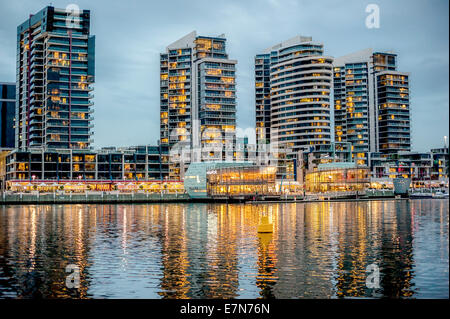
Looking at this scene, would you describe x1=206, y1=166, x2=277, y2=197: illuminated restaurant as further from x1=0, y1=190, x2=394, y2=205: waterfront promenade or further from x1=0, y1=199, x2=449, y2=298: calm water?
x1=0, y1=199, x2=449, y2=298: calm water

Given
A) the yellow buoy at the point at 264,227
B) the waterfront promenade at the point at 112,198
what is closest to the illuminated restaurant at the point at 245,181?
the waterfront promenade at the point at 112,198

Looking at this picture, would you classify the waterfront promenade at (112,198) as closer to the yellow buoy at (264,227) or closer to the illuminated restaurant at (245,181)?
the illuminated restaurant at (245,181)

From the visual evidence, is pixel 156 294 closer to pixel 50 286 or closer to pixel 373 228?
pixel 50 286

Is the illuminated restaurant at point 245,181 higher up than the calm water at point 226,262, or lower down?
higher up

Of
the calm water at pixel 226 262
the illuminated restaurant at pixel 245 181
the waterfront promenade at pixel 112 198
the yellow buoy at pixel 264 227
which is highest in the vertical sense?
the illuminated restaurant at pixel 245 181

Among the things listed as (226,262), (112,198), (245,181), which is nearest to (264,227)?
(226,262)

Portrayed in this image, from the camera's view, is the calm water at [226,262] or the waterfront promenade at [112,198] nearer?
the calm water at [226,262]

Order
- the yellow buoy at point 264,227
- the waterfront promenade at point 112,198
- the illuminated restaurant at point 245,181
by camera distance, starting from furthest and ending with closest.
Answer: the illuminated restaurant at point 245,181 < the waterfront promenade at point 112,198 < the yellow buoy at point 264,227

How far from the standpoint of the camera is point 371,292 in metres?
30.4

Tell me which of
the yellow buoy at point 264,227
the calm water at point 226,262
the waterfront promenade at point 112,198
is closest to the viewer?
the calm water at point 226,262

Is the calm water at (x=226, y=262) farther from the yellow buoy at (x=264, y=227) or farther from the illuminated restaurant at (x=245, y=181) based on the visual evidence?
the illuminated restaurant at (x=245, y=181)

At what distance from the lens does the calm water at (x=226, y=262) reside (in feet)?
103

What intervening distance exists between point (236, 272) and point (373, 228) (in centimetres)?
3692
